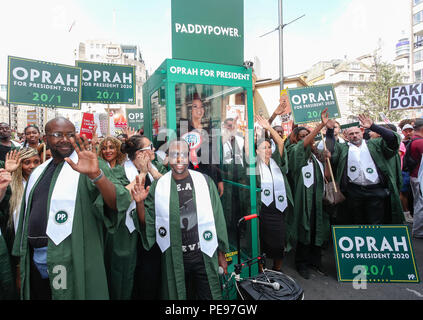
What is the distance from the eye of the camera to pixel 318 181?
382cm

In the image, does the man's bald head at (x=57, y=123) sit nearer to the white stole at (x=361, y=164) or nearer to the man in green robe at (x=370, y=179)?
the man in green robe at (x=370, y=179)

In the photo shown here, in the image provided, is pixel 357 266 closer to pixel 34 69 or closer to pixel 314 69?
pixel 34 69

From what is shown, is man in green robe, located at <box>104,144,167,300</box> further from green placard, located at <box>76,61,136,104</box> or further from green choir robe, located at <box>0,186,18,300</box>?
green placard, located at <box>76,61,136,104</box>

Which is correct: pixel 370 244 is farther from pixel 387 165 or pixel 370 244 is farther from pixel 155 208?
pixel 155 208

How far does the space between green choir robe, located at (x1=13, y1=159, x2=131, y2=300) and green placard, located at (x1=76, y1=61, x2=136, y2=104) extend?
11.7 feet

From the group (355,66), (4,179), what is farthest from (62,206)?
(355,66)

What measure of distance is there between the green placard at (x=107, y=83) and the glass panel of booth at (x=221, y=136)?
2.47m

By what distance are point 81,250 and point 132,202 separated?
2.27 feet

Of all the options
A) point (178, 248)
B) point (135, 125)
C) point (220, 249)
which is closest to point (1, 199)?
point (178, 248)

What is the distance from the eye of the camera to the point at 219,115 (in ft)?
12.1

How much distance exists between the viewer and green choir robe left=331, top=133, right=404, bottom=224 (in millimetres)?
3746

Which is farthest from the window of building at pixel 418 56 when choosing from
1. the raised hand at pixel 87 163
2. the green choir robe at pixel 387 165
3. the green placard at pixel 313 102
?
the raised hand at pixel 87 163

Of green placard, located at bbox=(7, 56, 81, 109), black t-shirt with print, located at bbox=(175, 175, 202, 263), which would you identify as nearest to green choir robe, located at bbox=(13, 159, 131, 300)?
black t-shirt with print, located at bbox=(175, 175, 202, 263)
